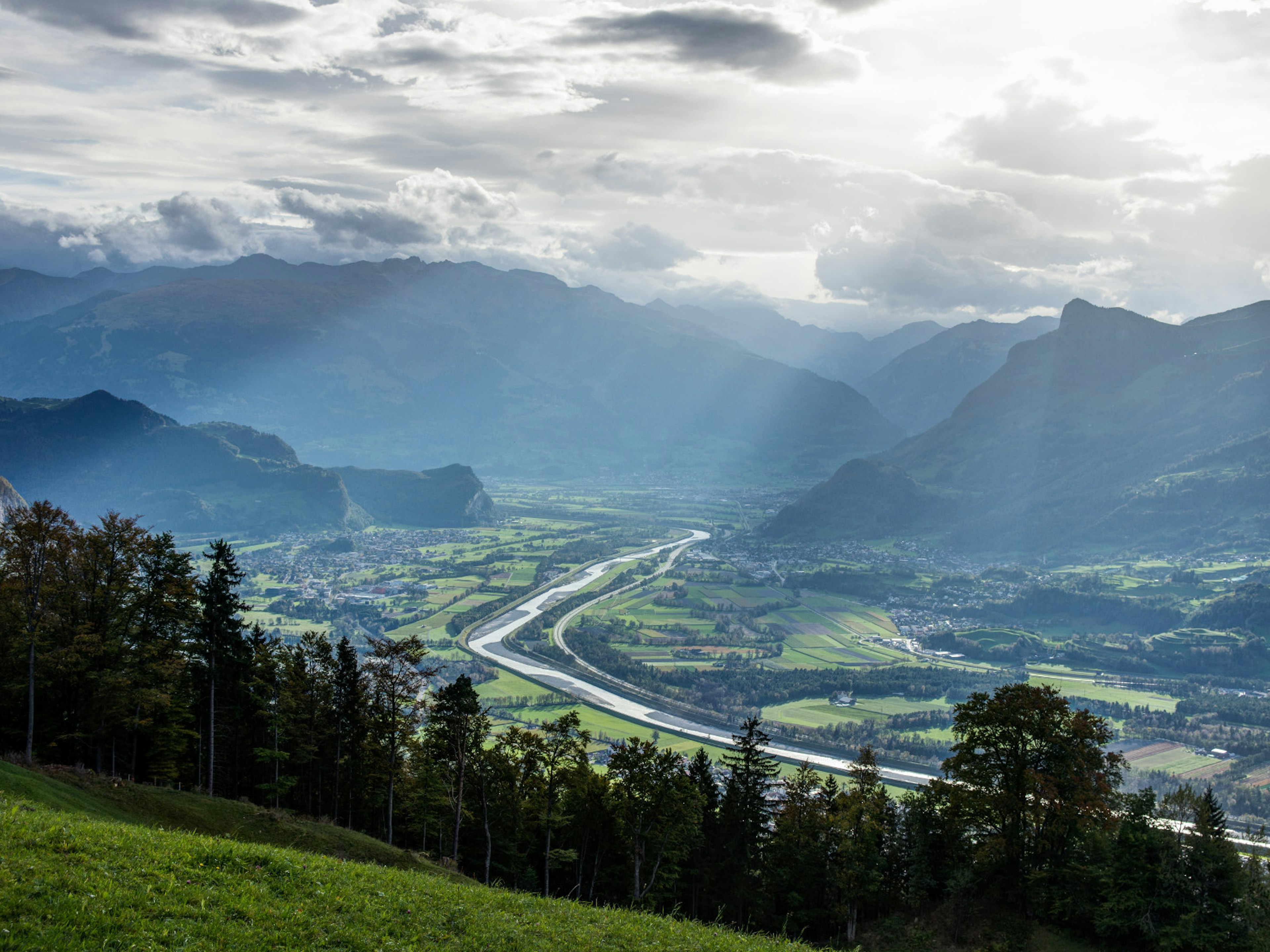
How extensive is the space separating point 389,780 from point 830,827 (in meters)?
22.7

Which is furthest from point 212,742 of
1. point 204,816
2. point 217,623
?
point 204,816

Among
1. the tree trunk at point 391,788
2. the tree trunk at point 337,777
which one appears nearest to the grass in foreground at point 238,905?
the tree trunk at point 391,788

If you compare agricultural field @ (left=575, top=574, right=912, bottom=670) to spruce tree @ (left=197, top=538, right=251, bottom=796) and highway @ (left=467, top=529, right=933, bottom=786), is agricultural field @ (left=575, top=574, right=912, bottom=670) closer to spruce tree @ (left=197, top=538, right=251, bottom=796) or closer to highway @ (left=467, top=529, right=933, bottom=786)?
highway @ (left=467, top=529, right=933, bottom=786)

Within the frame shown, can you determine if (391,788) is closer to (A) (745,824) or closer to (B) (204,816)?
(B) (204,816)

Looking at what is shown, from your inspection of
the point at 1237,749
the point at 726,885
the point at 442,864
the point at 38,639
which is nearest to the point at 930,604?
the point at 1237,749

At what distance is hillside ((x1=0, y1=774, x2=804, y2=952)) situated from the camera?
43.8 ft

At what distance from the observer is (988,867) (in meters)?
37.5

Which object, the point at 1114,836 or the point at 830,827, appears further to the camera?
the point at 830,827

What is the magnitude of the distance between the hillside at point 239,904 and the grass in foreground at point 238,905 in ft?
0.10

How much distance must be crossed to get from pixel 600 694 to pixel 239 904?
94.4 m

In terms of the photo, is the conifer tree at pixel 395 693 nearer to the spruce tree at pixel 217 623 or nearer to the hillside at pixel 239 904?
the spruce tree at pixel 217 623

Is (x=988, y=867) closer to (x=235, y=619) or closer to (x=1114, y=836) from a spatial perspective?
(x=1114, y=836)

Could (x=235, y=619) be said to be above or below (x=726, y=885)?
above

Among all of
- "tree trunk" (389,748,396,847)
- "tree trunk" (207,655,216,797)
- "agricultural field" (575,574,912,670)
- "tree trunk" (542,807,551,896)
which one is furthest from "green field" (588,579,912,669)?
"tree trunk" (207,655,216,797)
